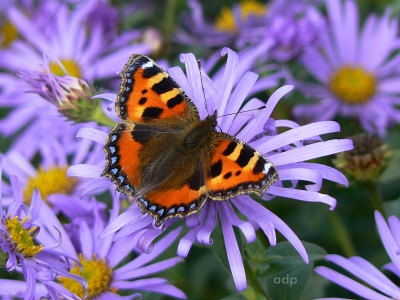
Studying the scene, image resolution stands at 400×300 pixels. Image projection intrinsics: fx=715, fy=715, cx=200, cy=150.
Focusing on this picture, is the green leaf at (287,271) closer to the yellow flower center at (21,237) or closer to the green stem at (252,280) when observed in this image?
the green stem at (252,280)

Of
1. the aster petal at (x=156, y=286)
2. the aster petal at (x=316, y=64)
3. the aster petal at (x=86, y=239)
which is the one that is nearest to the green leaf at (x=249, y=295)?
the aster petal at (x=156, y=286)

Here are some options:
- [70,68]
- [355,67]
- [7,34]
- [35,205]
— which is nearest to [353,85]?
[355,67]

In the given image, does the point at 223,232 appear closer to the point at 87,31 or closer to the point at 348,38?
the point at 348,38

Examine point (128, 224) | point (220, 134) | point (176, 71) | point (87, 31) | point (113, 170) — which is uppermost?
point (87, 31)

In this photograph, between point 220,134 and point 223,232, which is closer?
point 223,232

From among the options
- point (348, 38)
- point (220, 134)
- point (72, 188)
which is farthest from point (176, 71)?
point (348, 38)

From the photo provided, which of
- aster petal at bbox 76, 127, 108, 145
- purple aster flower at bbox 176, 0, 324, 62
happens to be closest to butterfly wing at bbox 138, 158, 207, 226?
aster petal at bbox 76, 127, 108, 145
